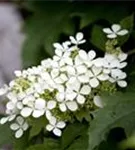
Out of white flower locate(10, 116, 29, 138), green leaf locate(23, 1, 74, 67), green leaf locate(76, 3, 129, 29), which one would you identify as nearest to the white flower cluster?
white flower locate(10, 116, 29, 138)

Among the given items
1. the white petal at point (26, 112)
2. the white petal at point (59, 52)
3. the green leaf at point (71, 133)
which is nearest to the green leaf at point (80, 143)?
the green leaf at point (71, 133)

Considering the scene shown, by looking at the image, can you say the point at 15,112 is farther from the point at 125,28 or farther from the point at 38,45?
the point at 38,45

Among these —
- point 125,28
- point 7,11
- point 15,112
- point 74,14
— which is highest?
point 7,11

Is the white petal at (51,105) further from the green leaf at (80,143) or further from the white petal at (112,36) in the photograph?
the white petal at (112,36)

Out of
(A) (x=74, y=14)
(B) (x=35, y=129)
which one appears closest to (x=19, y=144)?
(B) (x=35, y=129)

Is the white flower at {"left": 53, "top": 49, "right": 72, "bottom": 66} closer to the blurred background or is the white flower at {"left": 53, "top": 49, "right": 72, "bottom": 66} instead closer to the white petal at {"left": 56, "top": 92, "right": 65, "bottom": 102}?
the white petal at {"left": 56, "top": 92, "right": 65, "bottom": 102}

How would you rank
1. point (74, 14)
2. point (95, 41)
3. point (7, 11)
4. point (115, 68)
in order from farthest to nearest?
point (7, 11) < point (74, 14) < point (95, 41) < point (115, 68)

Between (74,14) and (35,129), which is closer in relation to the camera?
(35,129)
